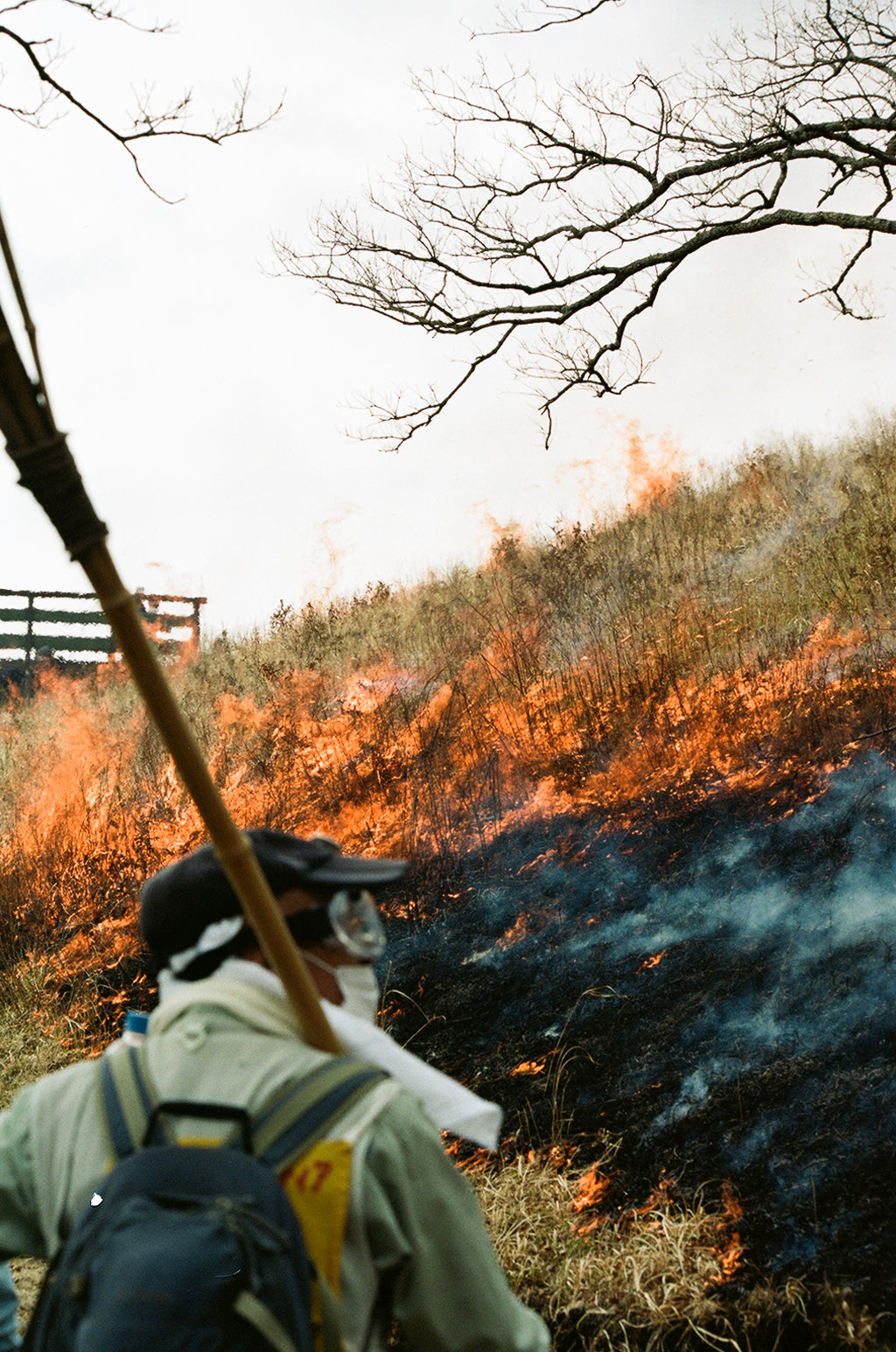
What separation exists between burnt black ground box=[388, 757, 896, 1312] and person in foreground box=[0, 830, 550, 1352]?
297 cm

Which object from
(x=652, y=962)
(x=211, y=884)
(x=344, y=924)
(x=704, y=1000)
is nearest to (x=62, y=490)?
(x=211, y=884)

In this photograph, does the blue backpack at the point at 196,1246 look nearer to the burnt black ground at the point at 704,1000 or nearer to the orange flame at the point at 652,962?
the burnt black ground at the point at 704,1000

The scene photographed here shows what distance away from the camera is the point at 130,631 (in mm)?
1388

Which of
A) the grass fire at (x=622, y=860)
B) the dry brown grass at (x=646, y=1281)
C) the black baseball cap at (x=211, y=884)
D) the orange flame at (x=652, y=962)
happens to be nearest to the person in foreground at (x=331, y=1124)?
the black baseball cap at (x=211, y=884)

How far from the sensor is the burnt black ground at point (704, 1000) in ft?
13.8

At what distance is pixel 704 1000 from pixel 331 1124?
429 centimetres

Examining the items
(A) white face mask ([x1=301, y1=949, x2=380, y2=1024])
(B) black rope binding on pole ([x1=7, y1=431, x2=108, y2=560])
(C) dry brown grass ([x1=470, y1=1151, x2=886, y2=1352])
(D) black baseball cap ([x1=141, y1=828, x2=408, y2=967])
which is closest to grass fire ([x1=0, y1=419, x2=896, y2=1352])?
(C) dry brown grass ([x1=470, y1=1151, x2=886, y2=1352])

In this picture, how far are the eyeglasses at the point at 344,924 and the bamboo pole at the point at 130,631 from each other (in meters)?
0.14

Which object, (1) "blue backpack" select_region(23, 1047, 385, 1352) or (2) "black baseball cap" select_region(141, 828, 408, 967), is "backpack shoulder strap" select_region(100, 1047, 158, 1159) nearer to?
(1) "blue backpack" select_region(23, 1047, 385, 1352)

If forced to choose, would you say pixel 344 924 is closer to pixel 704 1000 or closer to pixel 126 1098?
pixel 126 1098

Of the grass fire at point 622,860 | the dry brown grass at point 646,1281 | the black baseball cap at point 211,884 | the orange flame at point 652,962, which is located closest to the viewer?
the black baseball cap at point 211,884

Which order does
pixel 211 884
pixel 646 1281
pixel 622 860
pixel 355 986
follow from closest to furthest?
pixel 211 884, pixel 355 986, pixel 646 1281, pixel 622 860

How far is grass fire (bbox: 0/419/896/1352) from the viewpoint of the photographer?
418 cm

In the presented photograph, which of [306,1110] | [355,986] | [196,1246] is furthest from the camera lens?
[355,986]
